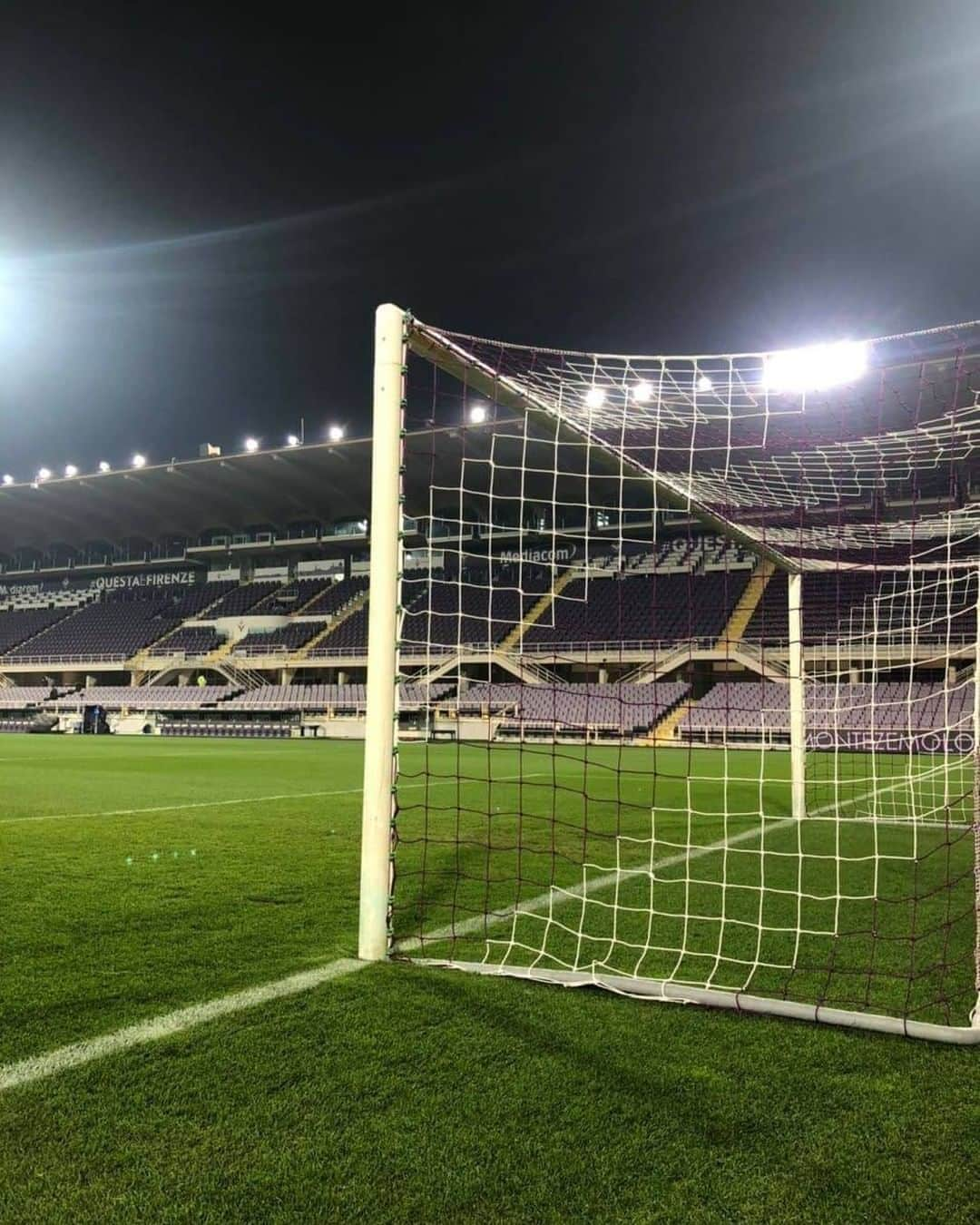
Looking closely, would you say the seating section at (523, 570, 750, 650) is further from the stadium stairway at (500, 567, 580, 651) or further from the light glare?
the light glare

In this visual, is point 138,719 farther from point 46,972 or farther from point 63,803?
point 46,972

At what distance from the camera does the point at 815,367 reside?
5.06m

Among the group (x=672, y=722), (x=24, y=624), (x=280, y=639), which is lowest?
(x=672, y=722)

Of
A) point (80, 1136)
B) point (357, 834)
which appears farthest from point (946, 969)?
point (357, 834)

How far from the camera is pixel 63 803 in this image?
9.06m

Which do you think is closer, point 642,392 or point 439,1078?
point 439,1078

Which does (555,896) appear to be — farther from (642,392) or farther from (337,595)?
(337,595)

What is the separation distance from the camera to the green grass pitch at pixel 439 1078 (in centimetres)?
185

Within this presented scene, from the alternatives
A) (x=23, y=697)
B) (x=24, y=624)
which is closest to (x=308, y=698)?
(x=23, y=697)

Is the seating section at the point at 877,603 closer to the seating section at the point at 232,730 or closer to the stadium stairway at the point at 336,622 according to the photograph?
the seating section at the point at 232,730

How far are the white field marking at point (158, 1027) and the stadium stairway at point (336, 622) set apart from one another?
35.8 m

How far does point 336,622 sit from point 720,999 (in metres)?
38.4

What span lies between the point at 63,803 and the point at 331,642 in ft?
98.4

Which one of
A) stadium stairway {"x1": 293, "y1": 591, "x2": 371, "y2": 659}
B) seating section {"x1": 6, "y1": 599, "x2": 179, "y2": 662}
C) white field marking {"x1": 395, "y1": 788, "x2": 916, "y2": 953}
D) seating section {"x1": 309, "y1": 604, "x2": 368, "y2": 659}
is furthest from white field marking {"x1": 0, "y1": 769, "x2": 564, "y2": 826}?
seating section {"x1": 6, "y1": 599, "x2": 179, "y2": 662}
